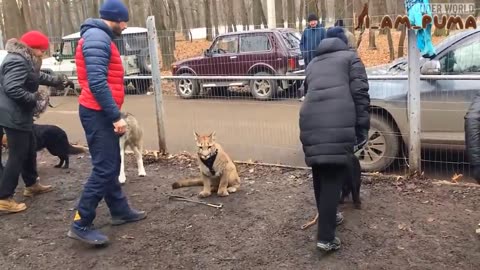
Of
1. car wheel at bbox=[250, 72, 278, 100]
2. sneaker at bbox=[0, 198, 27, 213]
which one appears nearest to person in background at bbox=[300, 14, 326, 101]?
car wheel at bbox=[250, 72, 278, 100]

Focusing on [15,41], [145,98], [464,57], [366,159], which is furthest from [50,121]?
[464,57]

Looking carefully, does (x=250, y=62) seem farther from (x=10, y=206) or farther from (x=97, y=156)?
(x=97, y=156)

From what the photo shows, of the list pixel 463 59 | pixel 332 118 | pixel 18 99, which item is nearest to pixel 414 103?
pixel 463 59

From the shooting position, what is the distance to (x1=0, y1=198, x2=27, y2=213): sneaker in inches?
223

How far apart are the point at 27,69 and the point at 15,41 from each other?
1.10 feet

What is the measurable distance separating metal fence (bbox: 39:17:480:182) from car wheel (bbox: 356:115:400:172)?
12 millimetres

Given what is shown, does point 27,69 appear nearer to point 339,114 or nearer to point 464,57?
point 339,114

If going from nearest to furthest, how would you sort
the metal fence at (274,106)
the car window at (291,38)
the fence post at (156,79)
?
the metal fence at (274,106), the fence post at (156,79), the car window at (291,38)

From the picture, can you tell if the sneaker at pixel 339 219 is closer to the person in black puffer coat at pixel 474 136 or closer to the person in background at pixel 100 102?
the person in black puffer coat at pixel 474 136

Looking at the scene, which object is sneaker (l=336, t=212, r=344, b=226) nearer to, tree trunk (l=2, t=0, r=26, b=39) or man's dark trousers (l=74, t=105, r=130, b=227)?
man's dark trousers (l=74, t=105, r=130, b=227)

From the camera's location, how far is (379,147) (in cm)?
647

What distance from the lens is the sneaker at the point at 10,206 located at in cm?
565

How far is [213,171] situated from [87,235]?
1642 mm

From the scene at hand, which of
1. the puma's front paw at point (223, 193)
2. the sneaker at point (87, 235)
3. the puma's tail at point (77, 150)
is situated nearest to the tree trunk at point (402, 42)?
the puma's front paw at point (223, 193)
